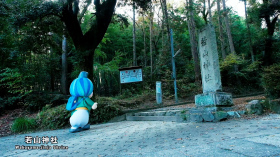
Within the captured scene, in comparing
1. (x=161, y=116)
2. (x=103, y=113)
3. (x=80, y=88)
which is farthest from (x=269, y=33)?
(x=80, y=88)

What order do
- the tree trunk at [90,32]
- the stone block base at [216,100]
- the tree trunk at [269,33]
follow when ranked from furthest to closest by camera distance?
1. the tree trunk at [269,33]
2. the tree trunk at [90,32]
3. the stone block base at [216,100]

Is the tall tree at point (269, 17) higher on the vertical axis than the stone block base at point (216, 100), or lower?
higher

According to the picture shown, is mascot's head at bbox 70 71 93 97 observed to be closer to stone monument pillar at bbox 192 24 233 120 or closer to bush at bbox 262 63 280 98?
stone monument pillar at bbox 192 24 233 120

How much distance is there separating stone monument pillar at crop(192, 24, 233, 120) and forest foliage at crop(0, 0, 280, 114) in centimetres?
142

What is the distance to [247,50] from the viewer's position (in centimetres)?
1930

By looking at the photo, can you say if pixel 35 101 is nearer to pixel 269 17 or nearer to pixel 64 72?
pixel 64 72

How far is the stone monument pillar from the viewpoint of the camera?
6.10 metres

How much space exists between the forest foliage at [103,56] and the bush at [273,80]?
2 centimetres

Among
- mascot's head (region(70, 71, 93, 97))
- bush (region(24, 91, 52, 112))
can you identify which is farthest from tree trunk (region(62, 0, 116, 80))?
bush (region(24, 91, 52, 112))

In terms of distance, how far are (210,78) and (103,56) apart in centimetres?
1154

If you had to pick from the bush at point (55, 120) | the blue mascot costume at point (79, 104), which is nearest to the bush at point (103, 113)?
the bush at point (55, 120)

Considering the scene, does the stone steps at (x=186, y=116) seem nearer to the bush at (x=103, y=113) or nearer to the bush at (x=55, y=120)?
the bush at (x=103, y=113)

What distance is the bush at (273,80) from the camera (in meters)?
5.31

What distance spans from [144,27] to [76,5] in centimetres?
1397
